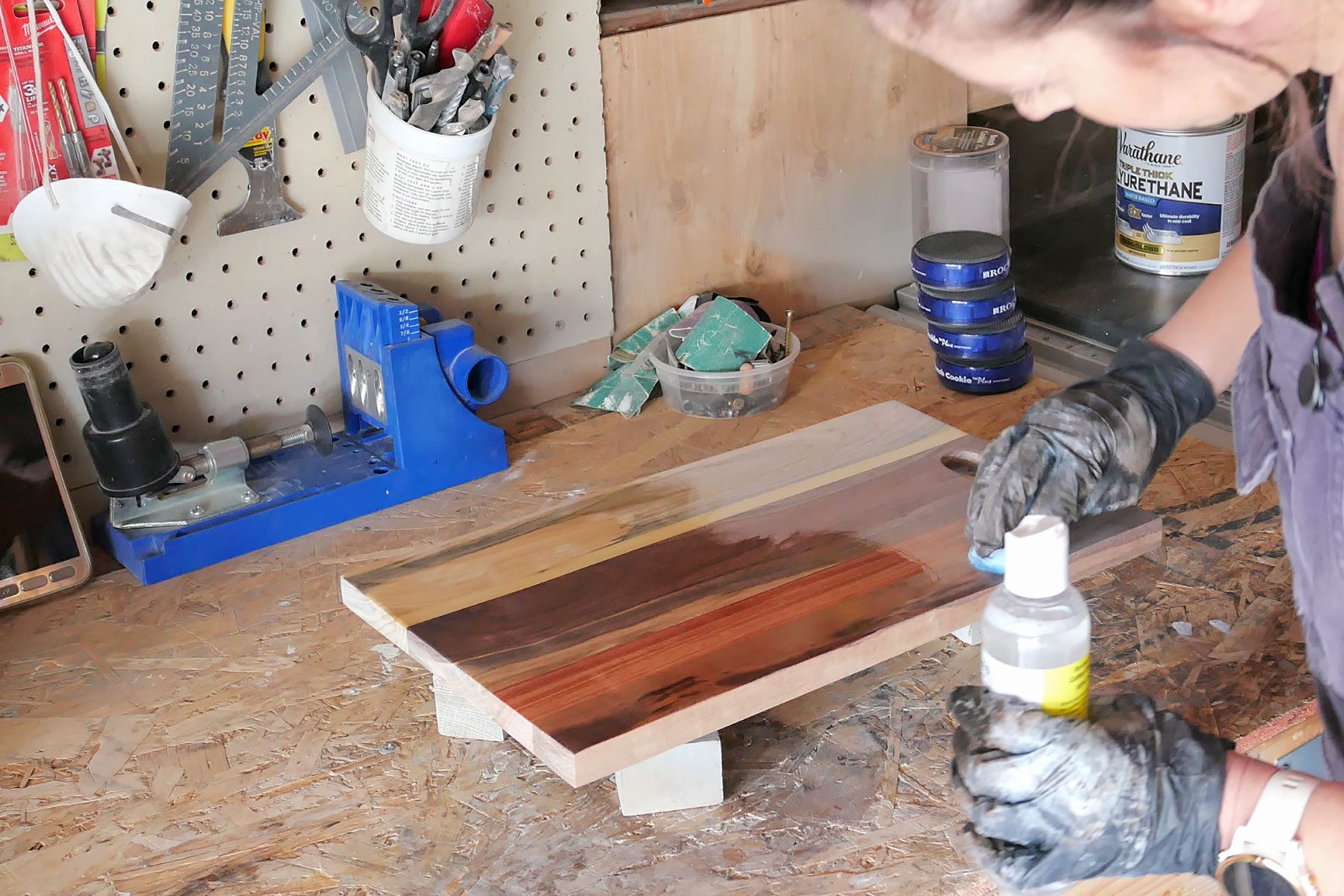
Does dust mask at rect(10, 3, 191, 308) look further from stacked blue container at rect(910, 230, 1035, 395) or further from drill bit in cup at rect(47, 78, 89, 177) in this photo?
stacked blue container at rect(910, 230, 1035, 395)

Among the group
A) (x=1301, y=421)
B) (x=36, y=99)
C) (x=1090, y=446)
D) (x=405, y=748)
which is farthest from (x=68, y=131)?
(x=1301, y=421)

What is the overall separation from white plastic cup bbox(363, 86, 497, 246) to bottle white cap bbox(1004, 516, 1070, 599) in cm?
72

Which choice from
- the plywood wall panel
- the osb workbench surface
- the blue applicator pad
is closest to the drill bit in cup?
the osb workbench surface

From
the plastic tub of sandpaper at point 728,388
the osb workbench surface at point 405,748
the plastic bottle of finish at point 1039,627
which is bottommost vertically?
the osb workbench surface at point 405,748

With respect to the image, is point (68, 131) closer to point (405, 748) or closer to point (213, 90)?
point (213, 90)

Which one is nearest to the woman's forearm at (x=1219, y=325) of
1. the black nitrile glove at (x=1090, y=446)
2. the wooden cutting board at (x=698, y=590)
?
the black nitrile glove at (x=1090, y=446)

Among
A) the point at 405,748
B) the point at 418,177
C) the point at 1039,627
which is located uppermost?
the point at 418,177

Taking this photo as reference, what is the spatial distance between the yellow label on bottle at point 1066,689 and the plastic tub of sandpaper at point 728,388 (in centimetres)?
77

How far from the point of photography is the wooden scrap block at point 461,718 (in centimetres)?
96

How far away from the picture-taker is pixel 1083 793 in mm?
709

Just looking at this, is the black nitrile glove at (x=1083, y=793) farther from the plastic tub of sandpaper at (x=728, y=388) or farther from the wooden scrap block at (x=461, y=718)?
the plastic tub of sandpaper at (x=728, y=388)

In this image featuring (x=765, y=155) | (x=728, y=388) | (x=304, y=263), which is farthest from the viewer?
(x=765, y=155)

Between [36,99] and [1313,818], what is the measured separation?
3.63 feet

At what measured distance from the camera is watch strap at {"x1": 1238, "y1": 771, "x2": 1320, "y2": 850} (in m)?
0.68
